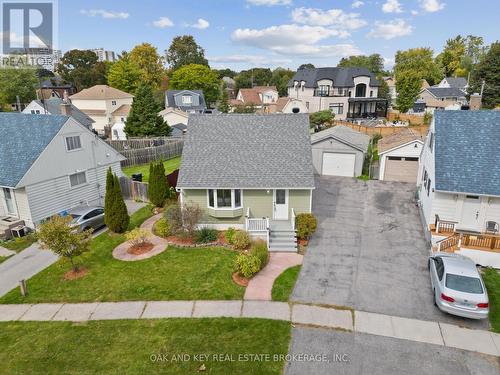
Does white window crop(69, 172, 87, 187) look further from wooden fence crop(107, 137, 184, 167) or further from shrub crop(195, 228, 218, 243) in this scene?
wooden fence crop(107, 137, 184, 167)

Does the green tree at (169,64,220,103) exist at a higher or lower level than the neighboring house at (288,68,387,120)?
higher

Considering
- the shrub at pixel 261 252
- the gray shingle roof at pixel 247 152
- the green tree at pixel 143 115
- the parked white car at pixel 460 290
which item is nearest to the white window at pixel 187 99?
the green tree at pixel 143 115

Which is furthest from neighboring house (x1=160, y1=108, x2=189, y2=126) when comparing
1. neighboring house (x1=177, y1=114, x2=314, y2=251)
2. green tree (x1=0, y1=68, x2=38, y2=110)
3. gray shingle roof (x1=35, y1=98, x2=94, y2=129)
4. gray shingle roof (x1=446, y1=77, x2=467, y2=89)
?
gray shingle roof (x1=446, y1=77, x2=467, y2=89)

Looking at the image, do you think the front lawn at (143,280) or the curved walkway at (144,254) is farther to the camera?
the curved walkway at (144,254)

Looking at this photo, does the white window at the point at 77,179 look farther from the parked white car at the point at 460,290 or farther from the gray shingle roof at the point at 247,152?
the parked white car at the point at 460,290

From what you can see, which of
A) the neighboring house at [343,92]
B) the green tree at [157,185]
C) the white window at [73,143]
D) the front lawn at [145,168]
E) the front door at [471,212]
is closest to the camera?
the front door at [471,212]

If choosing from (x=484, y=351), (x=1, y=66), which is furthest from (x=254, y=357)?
(x=1, y=66)

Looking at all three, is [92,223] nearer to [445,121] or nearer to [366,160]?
[445,121]
